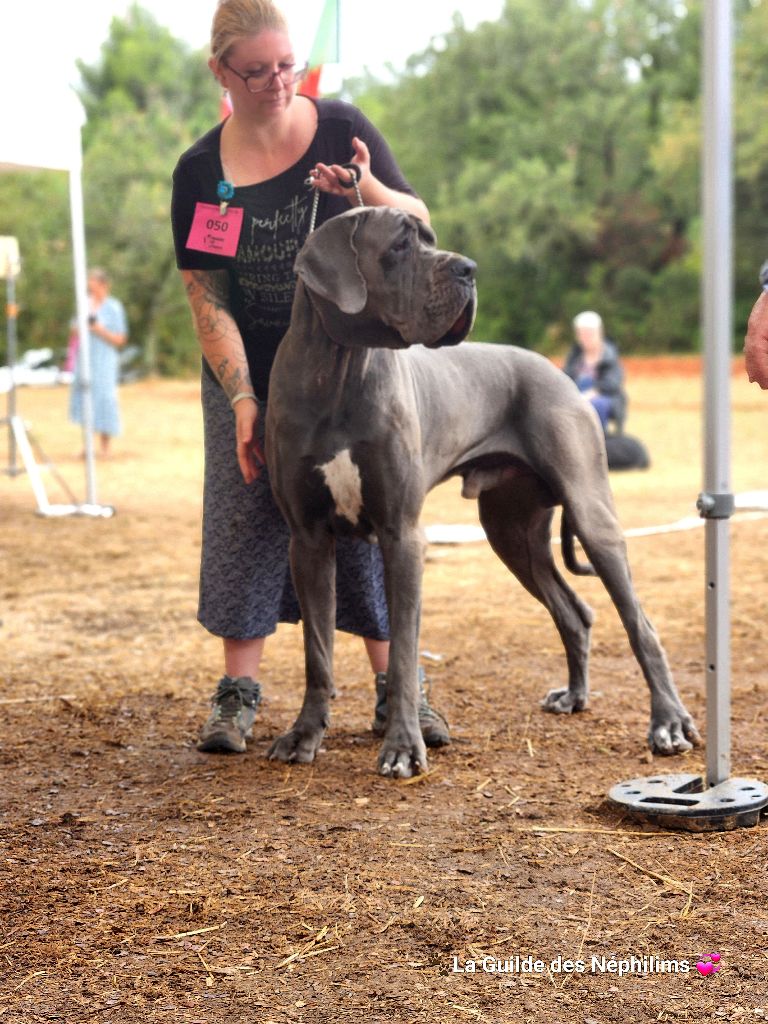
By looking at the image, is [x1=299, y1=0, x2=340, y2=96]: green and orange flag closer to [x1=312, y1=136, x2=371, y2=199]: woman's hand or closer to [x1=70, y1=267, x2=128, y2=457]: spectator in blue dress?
[x1=312, y1=136, x2=371, y2=199]: woman's hand

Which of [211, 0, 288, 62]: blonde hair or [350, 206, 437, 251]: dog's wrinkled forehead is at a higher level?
[211, 0, 288, 62]: blonde hair

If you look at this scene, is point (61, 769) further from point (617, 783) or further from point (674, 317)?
point (674, 317)

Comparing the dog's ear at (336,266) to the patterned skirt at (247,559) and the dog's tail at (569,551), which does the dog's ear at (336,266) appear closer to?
the patterned skirt at (247,559)

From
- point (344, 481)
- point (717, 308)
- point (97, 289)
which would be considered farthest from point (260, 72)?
point (97, 289)

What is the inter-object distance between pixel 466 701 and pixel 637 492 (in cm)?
690

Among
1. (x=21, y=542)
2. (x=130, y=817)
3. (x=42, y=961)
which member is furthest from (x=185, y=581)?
(x=42, y=961)

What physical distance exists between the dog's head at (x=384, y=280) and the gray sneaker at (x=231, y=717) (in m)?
1.27

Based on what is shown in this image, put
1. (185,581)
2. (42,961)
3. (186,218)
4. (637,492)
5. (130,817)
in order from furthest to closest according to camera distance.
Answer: (637,492)
(185,581)
(186,218)
(130,817)
(42,961)

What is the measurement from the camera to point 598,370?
13086mm

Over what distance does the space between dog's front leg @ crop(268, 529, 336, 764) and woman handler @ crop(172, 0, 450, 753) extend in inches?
9.3

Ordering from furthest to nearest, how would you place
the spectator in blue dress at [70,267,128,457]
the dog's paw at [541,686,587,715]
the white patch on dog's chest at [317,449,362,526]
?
the spectator in blue dress at [70,267,128,457] < the dog's paw at [541,686,587,715] < the white patch on dog's chest at [317,449,362,526]

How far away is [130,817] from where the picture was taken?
345cm

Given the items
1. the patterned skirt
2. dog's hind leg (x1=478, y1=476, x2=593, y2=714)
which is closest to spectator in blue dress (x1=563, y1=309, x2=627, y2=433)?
dog's hind leg (x1=478, y1=476, x2=593, y2=714)

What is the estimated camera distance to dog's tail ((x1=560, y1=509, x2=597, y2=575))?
438 centimetres
